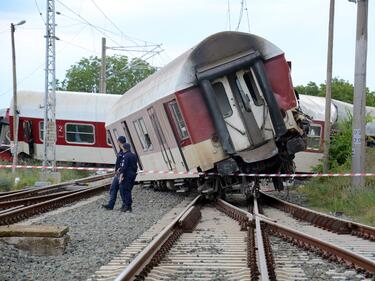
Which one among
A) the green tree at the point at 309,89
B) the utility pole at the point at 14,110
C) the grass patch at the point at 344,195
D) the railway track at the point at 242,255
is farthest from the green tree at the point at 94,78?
the railway track at the point at 242,255

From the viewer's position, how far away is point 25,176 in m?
26.4

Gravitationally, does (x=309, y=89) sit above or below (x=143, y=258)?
above

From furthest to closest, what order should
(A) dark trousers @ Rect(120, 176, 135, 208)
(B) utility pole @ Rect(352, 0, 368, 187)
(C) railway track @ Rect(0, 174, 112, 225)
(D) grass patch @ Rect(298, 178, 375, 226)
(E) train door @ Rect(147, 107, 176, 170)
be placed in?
1. (B) utility pole @ Rect(352, 0, 368, 187)
2. (E) train door @ Rect(147, 107, 176, 170)
3. (A) dark trousers @ Rect(120, 176, 135, 208)
4. (D) grass patch @ Rect(298, 178, 375, 226)
5. (C) railway track @ Rect(0, 174, 112, 225)

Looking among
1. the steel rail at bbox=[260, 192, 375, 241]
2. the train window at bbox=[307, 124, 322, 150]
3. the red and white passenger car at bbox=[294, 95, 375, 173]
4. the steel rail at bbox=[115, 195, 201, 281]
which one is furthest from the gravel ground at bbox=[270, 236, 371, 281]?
the train window at bbox=[307, 124, 322, 150]

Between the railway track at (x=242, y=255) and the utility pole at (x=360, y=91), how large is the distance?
6.00 meters

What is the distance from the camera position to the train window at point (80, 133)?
99.5 feet

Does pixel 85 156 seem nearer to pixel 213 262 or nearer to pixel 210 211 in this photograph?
pixel 210 211

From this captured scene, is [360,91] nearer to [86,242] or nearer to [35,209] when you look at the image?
[35,209]

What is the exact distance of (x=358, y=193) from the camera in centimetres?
1445

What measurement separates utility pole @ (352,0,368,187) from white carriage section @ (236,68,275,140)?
3.33 meters

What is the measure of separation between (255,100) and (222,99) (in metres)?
0.75

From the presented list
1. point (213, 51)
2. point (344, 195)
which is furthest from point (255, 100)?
point (344, 195)

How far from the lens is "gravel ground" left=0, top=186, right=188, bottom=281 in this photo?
672 cm

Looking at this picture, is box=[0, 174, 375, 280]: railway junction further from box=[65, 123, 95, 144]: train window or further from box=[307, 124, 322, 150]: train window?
box=[65, 123, 95, 144]: train window
